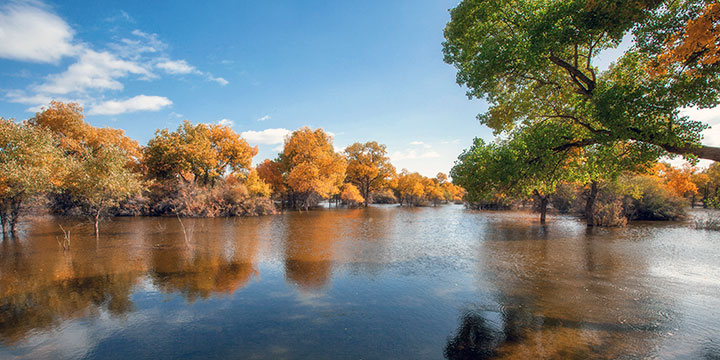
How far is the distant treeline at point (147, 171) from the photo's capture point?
17.1 meters

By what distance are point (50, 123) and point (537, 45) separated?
48.9 m

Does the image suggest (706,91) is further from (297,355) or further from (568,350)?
(297,355)

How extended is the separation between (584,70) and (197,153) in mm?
35804

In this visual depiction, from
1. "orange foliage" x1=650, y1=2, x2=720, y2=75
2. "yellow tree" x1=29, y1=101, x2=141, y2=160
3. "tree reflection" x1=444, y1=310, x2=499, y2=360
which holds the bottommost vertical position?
"tree reflection" x1=444, y1=310, x2=499, y2=360

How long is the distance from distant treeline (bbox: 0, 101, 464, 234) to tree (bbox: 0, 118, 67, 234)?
Answer: 4 cm

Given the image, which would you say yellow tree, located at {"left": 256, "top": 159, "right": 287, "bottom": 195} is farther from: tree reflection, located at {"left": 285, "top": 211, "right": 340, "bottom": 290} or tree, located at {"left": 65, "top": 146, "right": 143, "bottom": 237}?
tree, located at {"left": 65, "top": 146, "right": 143, "bottom": 237}

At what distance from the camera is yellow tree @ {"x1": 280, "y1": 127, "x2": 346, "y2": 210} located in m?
39.9

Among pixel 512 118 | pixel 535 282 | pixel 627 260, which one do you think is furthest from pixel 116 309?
pixel 627 260

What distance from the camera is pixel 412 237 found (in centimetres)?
2050

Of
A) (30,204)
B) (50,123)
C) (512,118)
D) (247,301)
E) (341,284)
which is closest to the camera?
(247,301)

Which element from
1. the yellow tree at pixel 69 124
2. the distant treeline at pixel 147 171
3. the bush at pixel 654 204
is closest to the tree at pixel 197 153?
the distant treeline at pixel 147 171

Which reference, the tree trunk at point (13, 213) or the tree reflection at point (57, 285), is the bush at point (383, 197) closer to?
the tree trunk at point (13, 213)

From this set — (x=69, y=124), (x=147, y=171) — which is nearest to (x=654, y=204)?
(x=147, y=171)

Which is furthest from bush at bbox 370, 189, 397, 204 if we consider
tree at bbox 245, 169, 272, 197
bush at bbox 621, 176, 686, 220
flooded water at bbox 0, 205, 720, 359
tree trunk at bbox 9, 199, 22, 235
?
tree trunk at bbox 9, 199, 22, 235
